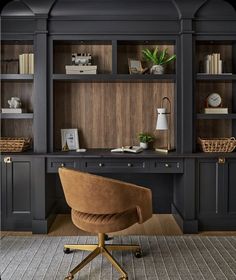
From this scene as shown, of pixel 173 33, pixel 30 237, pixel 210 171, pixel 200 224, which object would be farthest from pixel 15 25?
pixel 200 224

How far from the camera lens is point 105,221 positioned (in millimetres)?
2799

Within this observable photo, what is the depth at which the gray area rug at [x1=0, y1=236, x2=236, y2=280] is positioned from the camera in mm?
2844

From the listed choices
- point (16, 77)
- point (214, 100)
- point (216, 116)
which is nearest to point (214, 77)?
point (214, 100)

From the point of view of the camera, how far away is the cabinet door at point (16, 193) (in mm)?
3846

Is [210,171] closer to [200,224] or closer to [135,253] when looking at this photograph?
[200,224]

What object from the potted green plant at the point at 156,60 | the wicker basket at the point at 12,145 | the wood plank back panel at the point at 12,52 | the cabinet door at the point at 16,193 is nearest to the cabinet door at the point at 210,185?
the potted green plant at the point at 156,60

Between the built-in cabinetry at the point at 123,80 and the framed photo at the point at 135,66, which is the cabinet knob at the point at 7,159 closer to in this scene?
the built-in cabinetry at the point at 123,80

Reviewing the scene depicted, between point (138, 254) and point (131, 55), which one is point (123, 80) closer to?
point (131, 55)

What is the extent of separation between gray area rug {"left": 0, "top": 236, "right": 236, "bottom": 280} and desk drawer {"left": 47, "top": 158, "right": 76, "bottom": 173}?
26.7 inches

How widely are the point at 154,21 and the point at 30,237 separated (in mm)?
2556

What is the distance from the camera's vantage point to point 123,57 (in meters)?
4.36

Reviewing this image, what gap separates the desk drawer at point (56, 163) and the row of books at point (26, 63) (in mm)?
1014

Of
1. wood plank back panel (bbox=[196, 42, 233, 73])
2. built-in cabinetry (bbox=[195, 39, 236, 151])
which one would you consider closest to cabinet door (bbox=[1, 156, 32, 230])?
built-in cabinetry (bbox=[195, 39, 236, 151])

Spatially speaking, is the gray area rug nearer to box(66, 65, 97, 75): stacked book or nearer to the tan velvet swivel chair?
the tan velvet swivel chair
